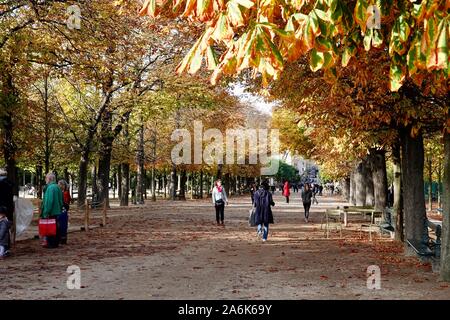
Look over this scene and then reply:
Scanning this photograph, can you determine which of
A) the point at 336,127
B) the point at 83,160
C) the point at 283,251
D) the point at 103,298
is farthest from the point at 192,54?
the point at 83,160

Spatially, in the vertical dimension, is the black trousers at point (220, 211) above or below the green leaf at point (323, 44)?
below

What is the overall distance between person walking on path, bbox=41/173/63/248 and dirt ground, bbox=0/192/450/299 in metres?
0.41

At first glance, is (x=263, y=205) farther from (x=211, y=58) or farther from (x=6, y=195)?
(x=211, y=58)

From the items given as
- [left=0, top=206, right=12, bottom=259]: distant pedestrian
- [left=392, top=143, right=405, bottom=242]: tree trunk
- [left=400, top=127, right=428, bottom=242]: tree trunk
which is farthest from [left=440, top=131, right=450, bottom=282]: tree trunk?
[left=0, top=206, right=12, bottom=259]: distant pedestrian

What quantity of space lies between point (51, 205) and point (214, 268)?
5.16 metres

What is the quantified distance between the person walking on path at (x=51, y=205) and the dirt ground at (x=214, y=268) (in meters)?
0.41

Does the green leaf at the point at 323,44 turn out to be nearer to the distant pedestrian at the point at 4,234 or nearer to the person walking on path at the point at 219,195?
the distant pedestrian at the point at 4,234

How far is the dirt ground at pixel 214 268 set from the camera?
26.6ft

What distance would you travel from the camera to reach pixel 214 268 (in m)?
10.6

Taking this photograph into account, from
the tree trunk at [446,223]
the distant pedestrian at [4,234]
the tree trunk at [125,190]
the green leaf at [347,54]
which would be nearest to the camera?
the green leaf at [347,54]

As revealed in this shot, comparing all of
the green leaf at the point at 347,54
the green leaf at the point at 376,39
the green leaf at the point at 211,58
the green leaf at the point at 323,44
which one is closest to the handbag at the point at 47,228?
the green leaf at the point at 347,54

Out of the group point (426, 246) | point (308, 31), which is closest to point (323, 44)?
point (308, 31)

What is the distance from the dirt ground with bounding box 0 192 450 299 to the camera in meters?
8.12

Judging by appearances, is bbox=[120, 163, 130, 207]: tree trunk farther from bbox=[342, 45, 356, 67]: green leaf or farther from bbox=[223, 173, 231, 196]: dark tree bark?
bbox=[342, 45, 356, 67]: green leaf
